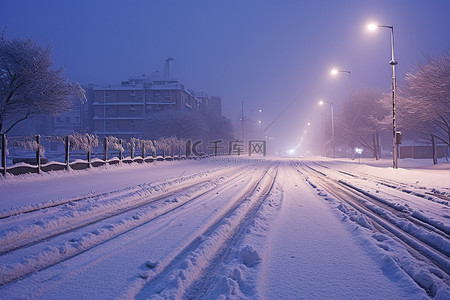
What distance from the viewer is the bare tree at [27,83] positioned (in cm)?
1903

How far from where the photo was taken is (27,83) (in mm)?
19156

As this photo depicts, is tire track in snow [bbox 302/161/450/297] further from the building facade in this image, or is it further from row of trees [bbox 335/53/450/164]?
the building facade

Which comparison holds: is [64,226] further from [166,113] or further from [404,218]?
[166,113]

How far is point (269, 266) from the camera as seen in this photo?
386 cm

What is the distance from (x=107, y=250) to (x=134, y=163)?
70.1 ft

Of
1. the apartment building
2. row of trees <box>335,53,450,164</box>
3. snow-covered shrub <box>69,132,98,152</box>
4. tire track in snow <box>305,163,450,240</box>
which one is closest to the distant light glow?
row of trees <box>335,53,450,164</box>

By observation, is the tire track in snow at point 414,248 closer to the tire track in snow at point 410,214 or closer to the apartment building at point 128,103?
the tire track in snow at point 410,214

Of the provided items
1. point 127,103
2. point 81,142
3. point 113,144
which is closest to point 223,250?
point 81,142

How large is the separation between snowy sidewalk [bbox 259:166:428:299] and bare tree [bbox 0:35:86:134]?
1916 centimetres

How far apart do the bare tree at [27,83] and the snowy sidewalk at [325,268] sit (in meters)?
19.2

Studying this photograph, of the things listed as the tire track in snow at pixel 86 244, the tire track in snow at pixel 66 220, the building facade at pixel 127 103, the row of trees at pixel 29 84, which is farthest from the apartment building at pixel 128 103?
the tire track in snow at pixel 86 244

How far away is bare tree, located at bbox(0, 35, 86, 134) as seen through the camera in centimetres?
1903

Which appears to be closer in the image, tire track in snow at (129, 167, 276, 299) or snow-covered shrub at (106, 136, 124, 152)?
tire track in snow at (129, 167, 276, 299)

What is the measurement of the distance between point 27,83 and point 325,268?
21192 millimetres
